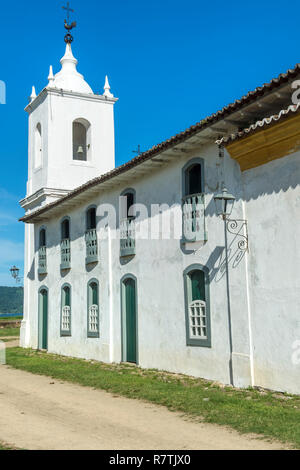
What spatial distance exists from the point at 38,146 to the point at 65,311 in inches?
330

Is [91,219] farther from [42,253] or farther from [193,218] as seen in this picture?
[193,218]

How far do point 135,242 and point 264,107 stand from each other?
19.9 ft

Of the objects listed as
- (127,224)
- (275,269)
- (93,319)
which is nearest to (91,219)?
(127,224)

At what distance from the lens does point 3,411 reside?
29.3 feet

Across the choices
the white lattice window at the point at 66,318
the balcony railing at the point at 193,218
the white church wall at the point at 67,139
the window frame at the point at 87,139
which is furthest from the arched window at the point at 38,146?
the balcony railing at the point at 193,218

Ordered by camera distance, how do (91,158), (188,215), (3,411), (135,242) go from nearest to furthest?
1. (3,411)
2. (188,215)
3. (135,242)
4. (91,158)

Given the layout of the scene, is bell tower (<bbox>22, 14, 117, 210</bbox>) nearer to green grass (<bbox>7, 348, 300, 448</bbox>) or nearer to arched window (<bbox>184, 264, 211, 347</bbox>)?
green grass (<bbox>7, 348, 300, 448</bbox>)

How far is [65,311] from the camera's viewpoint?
63.7 feet

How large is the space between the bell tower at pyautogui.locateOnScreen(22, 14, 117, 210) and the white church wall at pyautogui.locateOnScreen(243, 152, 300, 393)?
43.3 ft

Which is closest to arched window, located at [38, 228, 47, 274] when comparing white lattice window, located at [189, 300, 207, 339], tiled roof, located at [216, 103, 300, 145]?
white lattice window, located at [189, 300, 207, 339]

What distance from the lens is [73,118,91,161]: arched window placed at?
2319 cm

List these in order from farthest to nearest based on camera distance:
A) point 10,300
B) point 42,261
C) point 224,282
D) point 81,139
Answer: point 10,300 < point 81,139 < point 42,261 < point 224,282
